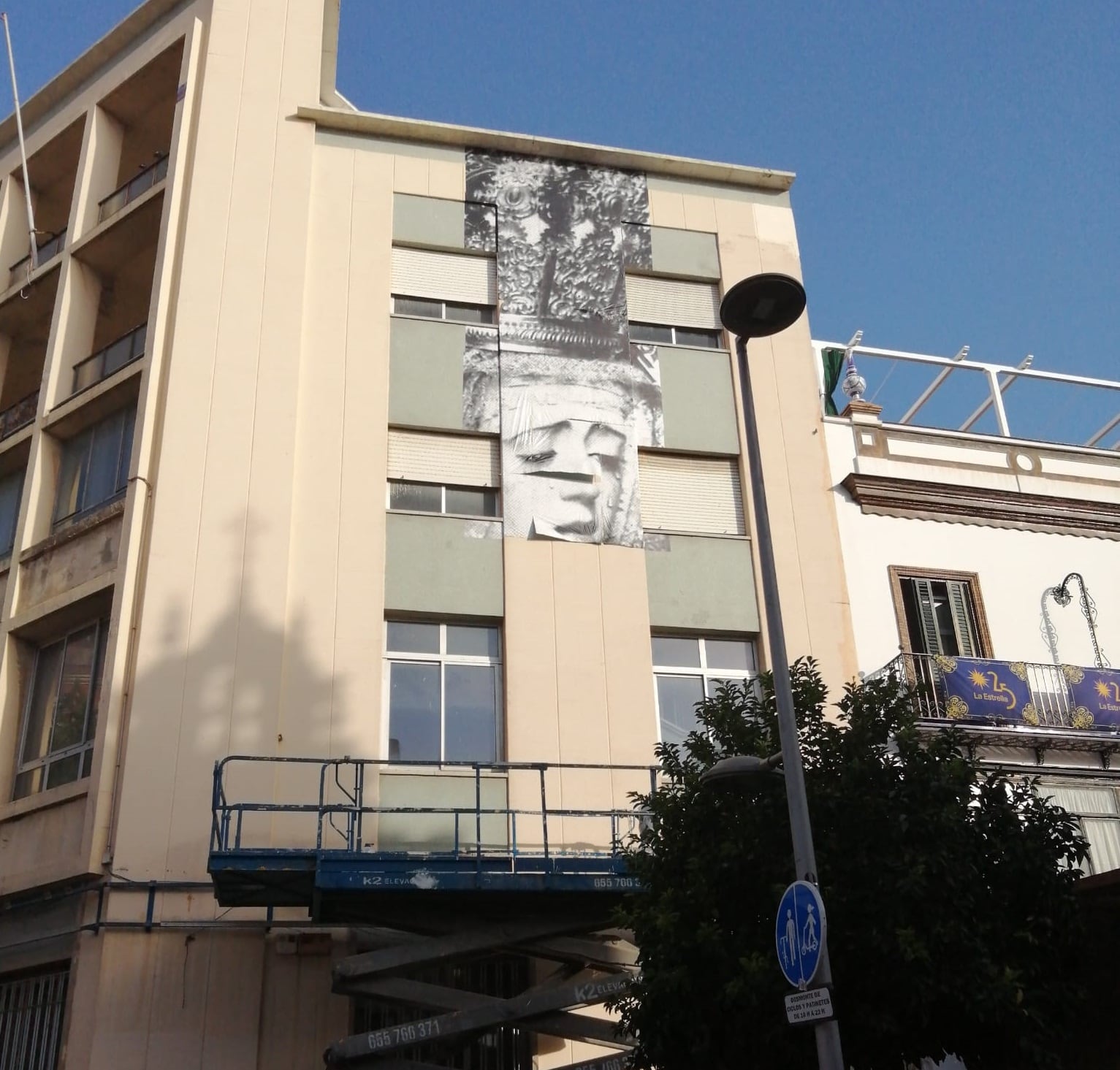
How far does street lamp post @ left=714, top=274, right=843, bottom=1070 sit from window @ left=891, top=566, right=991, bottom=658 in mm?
8964

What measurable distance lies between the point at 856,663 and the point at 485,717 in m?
5.36

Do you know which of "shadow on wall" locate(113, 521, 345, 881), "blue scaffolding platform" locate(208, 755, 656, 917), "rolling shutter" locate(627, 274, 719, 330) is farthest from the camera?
"rolling shutter" locate(627, 274, 719, 330)

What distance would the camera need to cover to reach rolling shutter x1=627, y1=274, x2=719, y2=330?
2035 cm

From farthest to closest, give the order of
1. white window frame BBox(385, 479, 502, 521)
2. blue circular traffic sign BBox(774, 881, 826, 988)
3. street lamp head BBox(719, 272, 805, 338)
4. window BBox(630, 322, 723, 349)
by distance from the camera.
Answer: window BBox(630, 322, 723, 349) < white window frame BBox(385, 479, 502, 521) < street lamp head BBox(719, 272, 805, 338) < blue circular traffic sign BBox(774, 881, 826, 988)

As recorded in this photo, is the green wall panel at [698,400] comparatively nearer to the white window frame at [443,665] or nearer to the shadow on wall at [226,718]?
the white window frame at [443,665]

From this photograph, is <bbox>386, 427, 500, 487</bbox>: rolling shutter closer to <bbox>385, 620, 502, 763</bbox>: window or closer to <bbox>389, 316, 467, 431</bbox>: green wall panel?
<bbox>389, 316, 467, 431</bbox>: green wall panel

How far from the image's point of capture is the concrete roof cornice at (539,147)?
20266 millimetres

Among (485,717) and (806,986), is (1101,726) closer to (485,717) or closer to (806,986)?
(485,717)

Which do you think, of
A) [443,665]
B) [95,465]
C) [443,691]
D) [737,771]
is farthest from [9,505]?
[737,771]

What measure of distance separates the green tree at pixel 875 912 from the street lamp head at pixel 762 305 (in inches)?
136

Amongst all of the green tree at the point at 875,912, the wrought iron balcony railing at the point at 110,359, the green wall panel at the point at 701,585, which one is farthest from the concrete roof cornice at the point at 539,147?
the green tree at the point at 875,912

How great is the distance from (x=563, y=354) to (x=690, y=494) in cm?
286

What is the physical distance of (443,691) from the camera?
16.8 metres

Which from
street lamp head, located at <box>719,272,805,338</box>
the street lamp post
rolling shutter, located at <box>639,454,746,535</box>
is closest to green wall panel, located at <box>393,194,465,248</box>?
rolling shutter, located at <box>639,454,746,535</box>
